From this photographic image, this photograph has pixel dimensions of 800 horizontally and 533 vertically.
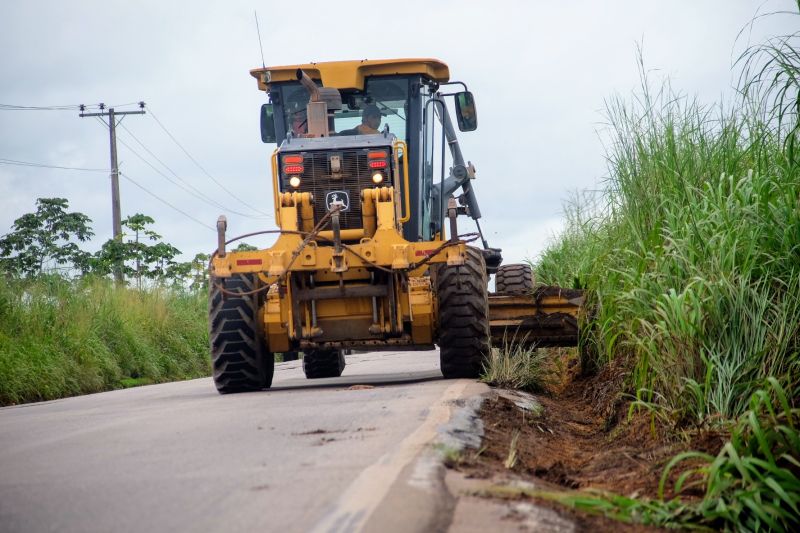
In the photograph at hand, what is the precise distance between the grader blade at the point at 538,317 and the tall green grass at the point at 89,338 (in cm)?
627

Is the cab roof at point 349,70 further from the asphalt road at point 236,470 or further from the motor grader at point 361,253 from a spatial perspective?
the asphalt road at point 236,470

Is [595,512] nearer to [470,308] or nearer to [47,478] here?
[47,478]

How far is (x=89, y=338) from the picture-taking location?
16.4m

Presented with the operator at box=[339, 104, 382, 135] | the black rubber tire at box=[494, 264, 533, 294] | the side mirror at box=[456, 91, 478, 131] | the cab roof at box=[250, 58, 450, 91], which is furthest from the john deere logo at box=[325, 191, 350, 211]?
the black rubber tire at box=[494, 264, 533, 294]

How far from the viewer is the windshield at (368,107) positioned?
466 inches

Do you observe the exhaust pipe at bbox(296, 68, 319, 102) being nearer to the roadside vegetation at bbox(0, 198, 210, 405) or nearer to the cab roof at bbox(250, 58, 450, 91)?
the cab roof at bbox(250, 58, 450, 91)

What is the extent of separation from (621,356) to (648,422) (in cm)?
241

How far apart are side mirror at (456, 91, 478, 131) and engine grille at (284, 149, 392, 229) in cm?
144

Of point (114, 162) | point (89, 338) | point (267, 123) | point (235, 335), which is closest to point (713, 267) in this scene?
point (235, 335)

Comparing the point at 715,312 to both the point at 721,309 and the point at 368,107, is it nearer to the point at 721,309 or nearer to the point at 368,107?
the point at 721,309

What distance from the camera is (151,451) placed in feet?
17.8

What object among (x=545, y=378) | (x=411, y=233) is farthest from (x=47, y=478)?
(x=411, y=233)

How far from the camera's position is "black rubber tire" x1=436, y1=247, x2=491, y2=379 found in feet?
32.3

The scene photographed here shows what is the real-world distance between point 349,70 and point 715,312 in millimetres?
6851
